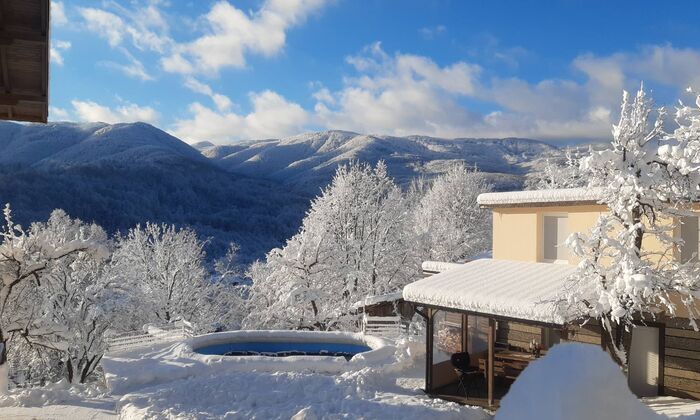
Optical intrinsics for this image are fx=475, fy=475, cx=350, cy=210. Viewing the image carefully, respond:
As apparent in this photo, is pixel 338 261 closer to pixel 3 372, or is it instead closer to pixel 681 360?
pixel 3 372

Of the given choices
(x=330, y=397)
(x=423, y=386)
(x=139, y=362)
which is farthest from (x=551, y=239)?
(x=139, y=362)

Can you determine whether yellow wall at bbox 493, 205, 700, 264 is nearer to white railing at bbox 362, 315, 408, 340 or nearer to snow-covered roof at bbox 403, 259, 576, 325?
snow-covered roof at bbox 403, 259, 576, 325

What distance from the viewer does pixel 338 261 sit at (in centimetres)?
2589

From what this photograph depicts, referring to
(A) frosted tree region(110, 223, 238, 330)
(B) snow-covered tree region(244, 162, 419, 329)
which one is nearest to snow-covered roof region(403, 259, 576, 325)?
(B) snow-covered tree region(244, 162, 419, 329)

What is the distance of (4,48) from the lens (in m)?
6.73

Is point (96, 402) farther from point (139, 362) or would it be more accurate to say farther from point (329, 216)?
point (329, 216)

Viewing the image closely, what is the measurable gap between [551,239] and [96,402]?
12971mm

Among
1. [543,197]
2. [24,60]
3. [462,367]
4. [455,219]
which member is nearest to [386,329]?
[462,367]

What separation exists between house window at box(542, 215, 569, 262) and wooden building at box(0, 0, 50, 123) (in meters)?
12.7

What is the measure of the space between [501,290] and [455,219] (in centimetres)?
2854

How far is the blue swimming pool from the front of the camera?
1673 centimetres

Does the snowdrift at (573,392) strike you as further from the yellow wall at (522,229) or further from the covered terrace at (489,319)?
the yellow wall at (522,229)

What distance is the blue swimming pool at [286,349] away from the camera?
54.9 feet

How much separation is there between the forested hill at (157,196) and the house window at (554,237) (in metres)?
53.2
